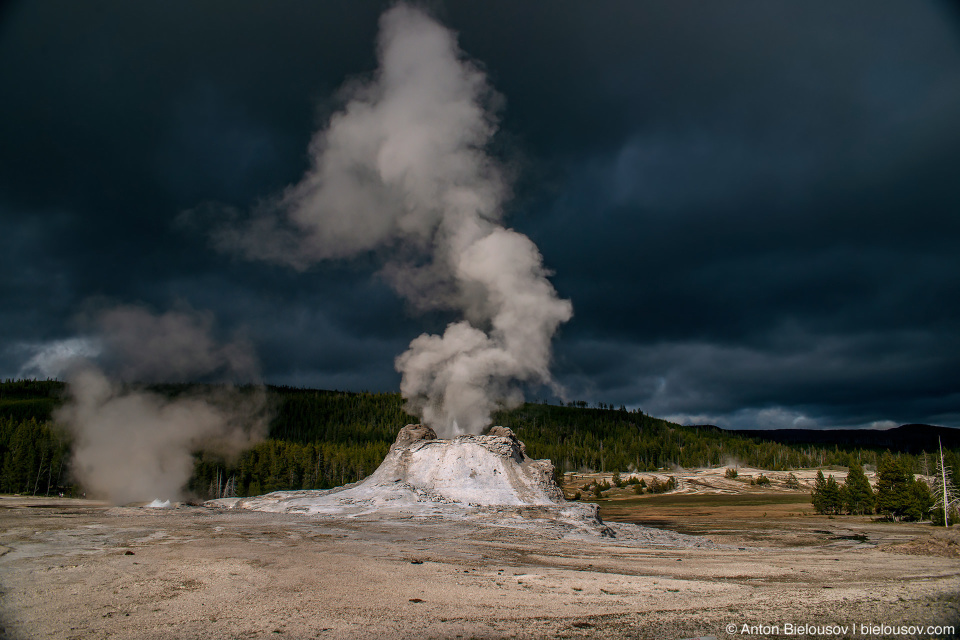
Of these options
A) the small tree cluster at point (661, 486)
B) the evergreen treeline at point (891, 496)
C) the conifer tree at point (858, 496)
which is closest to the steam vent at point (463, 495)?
the evergreen treeline at point (891, 496)

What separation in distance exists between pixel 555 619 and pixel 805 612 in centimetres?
606

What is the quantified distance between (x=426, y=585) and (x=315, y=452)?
88.3 metres

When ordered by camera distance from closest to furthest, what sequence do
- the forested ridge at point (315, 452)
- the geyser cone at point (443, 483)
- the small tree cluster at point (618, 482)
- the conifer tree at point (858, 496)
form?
the geyser cone at point (443, 483) < the conifer tree at point (858, 496) < the forested ridge at point (315, 452) < the small tree cluster at point (618, 482)

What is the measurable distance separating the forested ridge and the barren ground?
5219 centimetres

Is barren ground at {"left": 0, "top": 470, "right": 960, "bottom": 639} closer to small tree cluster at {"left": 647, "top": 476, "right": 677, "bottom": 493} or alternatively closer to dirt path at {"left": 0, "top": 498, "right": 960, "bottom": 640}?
dirt path at {"left": 0, "top": 498, "right": 960, "bottom": 640}

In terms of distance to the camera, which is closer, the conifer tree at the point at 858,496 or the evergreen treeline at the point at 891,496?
the evergreen treeline at the point at 891,496

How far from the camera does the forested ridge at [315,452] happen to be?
2913 inches

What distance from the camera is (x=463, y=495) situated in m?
38.4

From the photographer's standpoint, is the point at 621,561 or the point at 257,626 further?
the point at 621,561

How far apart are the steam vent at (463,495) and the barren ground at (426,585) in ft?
20.4

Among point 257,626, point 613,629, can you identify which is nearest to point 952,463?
point 613,629

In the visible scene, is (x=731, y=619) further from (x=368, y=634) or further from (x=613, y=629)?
(x=368, y=634)

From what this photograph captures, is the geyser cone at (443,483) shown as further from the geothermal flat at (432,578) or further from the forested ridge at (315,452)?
the forested ridge at (315,452)

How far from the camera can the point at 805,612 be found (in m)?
12.0
